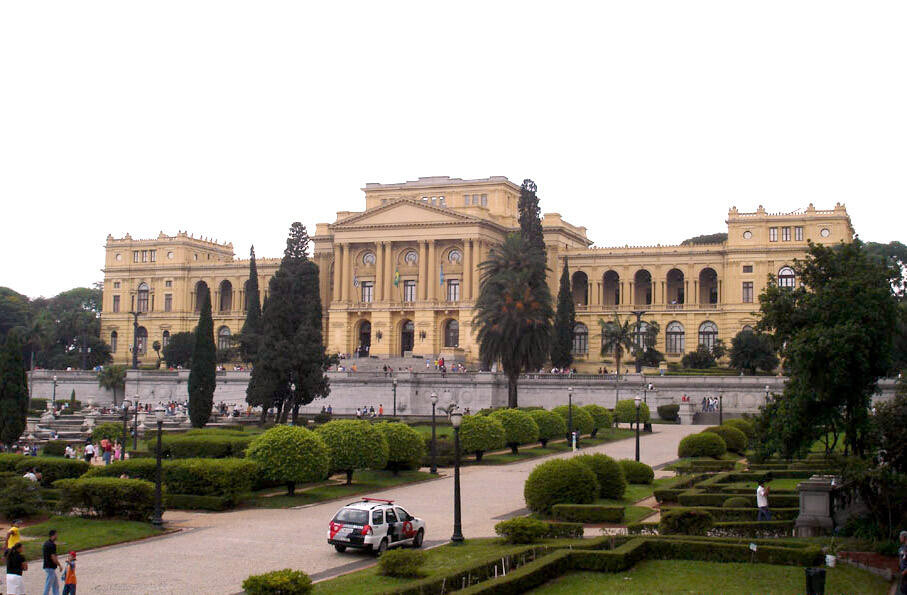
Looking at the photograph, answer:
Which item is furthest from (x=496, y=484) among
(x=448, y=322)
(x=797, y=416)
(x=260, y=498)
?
(x=448, y=322)

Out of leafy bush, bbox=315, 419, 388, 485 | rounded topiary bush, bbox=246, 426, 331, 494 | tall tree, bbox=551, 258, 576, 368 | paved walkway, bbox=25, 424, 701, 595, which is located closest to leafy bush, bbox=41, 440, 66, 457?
leafy bush, bbox=315, 419, 388, 485

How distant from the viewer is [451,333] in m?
93.9

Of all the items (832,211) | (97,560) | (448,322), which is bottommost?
(97,560)

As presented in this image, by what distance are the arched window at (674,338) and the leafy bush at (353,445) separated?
61089 millimetres

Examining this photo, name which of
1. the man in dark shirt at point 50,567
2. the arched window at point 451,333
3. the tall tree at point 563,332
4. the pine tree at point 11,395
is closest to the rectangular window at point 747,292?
the tall tree at point 563,332

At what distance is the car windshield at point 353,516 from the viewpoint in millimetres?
23800

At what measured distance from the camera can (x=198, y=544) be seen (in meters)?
25.1

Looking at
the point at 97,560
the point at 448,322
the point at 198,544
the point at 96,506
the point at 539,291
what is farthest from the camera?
the point at 448,322

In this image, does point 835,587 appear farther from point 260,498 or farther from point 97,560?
point 260,498

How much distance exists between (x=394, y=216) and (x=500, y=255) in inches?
1221

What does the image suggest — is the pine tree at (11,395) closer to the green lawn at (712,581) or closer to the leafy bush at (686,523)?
the leafy bush at (686,523)

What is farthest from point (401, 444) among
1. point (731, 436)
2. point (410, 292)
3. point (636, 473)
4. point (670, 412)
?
point (410, 292)

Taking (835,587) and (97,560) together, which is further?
(97,560)

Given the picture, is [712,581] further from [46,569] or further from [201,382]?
[201,382]
